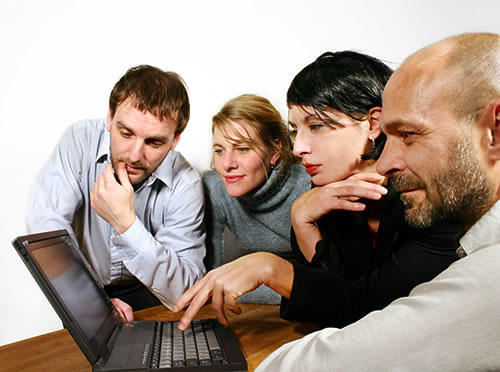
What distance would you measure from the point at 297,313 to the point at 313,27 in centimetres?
178

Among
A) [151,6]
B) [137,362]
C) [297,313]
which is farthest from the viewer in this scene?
[151,6]

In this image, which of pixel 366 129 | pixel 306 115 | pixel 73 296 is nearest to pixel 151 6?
pixel 306 115

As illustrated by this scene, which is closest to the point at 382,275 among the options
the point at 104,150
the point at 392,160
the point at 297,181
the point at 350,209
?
the point at 350,209

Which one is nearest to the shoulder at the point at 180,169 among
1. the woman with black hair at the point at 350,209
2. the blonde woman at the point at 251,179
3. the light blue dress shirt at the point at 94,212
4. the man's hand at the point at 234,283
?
the light blue dress shirt at the point at 94,212

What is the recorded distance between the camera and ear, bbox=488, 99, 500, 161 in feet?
2.17

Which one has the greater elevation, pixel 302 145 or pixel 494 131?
pixel 494 131

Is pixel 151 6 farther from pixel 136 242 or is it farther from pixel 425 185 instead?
pixel 425 185

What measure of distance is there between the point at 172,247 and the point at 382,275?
0.82 metres

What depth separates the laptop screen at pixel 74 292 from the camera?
2.38 ft

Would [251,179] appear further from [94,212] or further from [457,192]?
[457,192]

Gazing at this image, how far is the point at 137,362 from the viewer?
769 millimetres

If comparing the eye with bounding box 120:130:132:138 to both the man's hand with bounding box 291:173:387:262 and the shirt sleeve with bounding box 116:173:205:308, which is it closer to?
the shirt sleeve with bounding box 116:173:205:308

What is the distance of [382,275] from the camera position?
3.61 feet

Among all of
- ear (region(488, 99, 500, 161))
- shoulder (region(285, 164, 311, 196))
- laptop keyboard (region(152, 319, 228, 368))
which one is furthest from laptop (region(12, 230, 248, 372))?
shoulder (region(285, 164, 311, 196))
